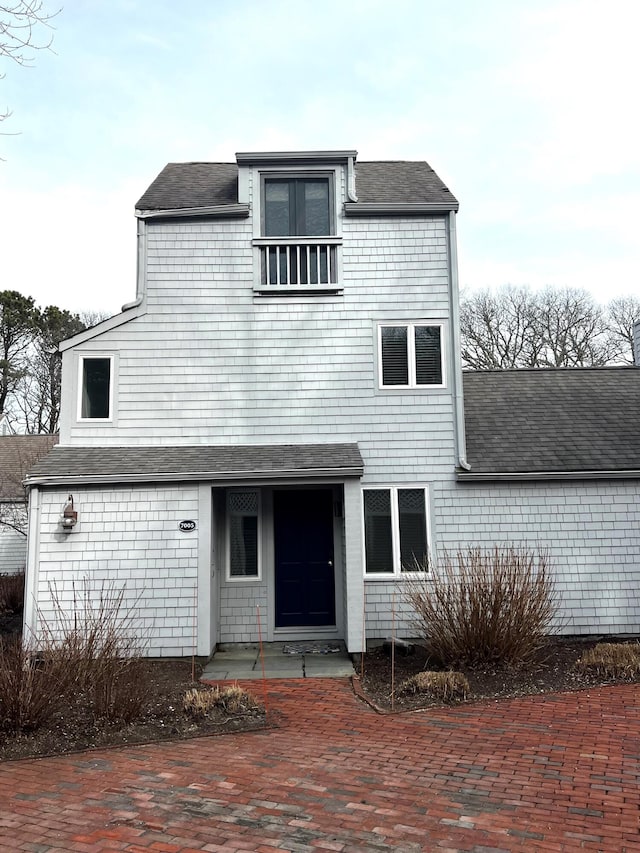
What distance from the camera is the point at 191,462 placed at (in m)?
9.70

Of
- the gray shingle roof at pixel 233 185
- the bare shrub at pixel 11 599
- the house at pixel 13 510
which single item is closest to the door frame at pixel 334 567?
the gray shingle roof at pixel 233 185

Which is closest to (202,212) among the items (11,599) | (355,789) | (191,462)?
(191,462)

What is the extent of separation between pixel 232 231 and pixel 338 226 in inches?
66.8

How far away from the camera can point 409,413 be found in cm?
1042

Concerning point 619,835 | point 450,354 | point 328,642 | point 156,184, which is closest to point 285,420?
point 450,354

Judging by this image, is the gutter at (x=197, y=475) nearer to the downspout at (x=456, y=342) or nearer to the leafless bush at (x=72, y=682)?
the downspout at (x=456, y=342)

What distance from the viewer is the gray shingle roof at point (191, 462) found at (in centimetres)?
933

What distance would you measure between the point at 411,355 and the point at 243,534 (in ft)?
12.6

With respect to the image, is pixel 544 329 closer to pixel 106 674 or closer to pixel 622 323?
pixel 622 323

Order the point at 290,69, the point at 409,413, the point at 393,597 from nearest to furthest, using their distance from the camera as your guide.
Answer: the point at 290,69 < the point at 393,597 < the point at 409,413

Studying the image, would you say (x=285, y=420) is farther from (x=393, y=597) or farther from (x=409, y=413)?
(x=393, y=597)

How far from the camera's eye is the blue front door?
10.4 meters

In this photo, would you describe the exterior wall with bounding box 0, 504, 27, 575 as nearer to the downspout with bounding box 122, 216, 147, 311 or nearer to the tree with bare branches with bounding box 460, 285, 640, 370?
the downspout with bounding box 122, 216, 147, 311

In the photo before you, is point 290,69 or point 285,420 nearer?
point 290,69
